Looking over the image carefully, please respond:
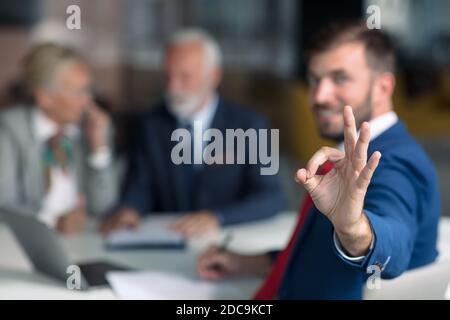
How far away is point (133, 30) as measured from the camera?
10180 millimetres

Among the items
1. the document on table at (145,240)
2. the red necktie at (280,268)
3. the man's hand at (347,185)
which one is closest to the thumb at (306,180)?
the man's hand at (347,185)

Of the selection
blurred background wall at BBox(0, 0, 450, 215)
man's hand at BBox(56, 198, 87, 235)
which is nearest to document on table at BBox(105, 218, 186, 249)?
man's hand at BBox(56, 198, 87, 235)

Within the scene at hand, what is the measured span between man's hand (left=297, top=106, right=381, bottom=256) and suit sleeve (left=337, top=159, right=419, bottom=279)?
25 mm

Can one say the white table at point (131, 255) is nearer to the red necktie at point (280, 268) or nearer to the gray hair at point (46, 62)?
the red necktie at point (280, 268)

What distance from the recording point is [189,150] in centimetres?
298

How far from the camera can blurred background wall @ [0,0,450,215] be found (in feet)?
23.5

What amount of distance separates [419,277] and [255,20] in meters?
9.77

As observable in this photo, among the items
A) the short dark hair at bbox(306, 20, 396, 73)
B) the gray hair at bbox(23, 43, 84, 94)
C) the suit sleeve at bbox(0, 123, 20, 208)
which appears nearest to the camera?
the short dark hair at bbox(306, 20, 396, 73)

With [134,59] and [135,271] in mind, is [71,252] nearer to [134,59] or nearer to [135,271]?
[135,271]

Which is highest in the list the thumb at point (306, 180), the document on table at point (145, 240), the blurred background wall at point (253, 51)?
the blurred background wall at point (253, 51)

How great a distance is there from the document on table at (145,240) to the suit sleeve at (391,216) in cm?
86

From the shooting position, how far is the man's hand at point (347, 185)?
1.16 meters

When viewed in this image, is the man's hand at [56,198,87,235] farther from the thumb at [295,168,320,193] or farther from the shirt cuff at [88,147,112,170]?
the thumb at [295,168,320,193]
